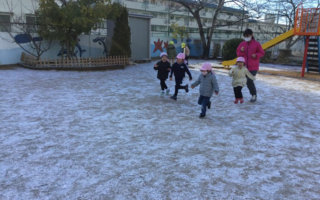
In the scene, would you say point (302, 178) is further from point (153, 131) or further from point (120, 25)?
point (120, 25)

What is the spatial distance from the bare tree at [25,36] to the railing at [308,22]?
13.6 m

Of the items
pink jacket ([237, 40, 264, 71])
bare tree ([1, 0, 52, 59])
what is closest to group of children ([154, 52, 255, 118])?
pink jacket ([237, 40, 264, 71])

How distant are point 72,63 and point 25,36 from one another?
3346 millimetres

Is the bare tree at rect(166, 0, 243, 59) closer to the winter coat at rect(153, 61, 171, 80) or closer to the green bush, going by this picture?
the green bush

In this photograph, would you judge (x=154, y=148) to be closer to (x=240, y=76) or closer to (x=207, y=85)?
(x=207, y=85)

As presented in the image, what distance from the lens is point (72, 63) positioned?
535 inches

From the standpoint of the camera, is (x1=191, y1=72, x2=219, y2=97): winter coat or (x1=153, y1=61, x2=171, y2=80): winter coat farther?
(x1=153, y1=61, x2=171, y2=80): winter coat

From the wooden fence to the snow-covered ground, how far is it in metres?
6.17

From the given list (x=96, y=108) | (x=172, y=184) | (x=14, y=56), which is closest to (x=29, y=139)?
(x=96, y=108)

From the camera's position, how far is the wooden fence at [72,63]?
1316cm

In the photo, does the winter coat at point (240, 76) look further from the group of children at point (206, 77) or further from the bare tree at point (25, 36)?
the bare tree at point (25, 36)

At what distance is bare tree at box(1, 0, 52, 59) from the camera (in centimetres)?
1336

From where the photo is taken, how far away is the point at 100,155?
12.1 feet

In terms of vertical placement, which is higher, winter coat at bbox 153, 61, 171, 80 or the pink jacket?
the pink jacket
